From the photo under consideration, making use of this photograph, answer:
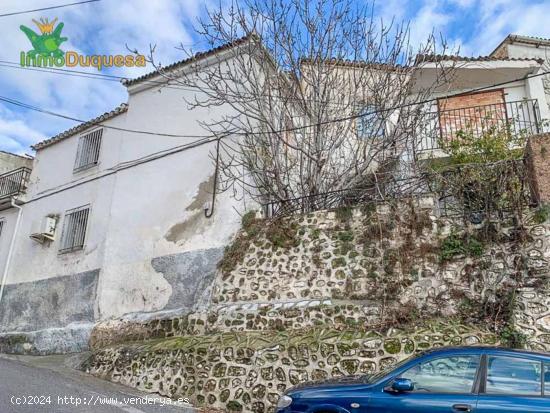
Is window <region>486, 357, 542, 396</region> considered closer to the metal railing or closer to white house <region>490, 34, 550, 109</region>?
white house <region>490, 34, 550, 109</region>

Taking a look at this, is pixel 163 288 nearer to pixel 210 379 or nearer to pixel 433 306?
pixel 210 379

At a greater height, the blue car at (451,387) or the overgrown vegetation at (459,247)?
the overgrown vegetation at (459,247)

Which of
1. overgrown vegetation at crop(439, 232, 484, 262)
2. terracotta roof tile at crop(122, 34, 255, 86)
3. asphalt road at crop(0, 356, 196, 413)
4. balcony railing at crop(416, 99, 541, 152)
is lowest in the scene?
asphalt road at crop(0, 356, 196, 413)

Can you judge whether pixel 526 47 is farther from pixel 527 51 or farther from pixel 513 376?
pixel 513 376

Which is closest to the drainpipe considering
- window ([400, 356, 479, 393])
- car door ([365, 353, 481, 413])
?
car door ([365, 353, 481, 413])

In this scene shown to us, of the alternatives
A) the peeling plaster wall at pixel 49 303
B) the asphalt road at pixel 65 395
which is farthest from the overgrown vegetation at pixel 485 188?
the peeling plaster wall at pixel 49 303

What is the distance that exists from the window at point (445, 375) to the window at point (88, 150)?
12323mm

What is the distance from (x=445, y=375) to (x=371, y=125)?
26.5ft

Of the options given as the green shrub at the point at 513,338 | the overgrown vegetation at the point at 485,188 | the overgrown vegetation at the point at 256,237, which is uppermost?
the overgrown vegetation at the point at 485,188

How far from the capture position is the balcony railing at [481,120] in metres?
12.6

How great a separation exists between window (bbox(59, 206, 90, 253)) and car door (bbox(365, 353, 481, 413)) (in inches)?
430

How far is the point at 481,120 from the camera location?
12.9 meters

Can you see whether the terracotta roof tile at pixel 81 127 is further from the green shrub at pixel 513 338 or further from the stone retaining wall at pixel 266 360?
the green shrub at pixel 513 338

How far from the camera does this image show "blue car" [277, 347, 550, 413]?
402 cm
